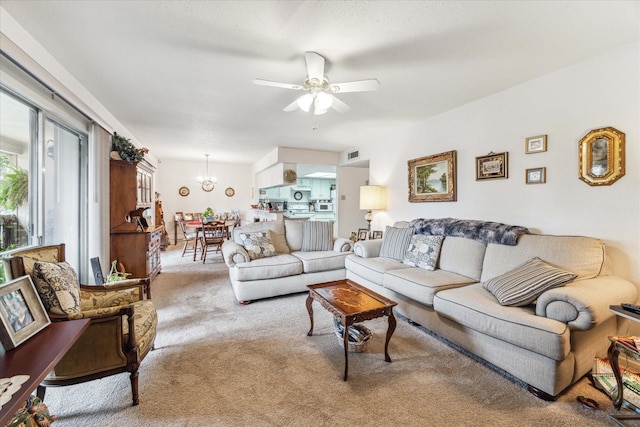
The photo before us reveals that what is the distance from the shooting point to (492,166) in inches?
115

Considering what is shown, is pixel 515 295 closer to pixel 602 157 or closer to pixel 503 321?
pixel 503 321

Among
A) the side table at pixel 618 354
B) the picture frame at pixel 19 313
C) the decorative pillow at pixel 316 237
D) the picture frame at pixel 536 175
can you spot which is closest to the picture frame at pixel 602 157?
the picture frame at pixel 536 175

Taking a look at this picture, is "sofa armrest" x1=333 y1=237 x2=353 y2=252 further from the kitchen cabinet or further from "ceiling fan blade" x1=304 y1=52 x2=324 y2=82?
the kitchen cabinet

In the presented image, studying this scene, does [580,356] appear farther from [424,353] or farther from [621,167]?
[621,167]

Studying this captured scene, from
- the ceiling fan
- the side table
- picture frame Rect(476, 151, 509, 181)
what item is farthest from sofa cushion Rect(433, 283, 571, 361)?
the ceiling fan

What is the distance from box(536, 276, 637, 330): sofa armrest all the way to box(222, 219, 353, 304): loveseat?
2.30 meters

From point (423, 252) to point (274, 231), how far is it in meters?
2.14

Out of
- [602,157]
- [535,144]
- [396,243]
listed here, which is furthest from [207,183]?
[602,157]

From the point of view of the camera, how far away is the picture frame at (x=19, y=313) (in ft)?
3.65

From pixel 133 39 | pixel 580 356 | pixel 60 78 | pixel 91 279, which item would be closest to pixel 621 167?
pixel 580 356

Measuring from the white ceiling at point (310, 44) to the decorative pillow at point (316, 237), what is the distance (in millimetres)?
1781

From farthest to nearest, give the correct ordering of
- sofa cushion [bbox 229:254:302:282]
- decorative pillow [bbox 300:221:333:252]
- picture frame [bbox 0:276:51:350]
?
decorative pillow [bbox 300:221:333:252] < sofa cushion [bbox 229:254:302:282] < picture frame [bbox 0:276:51:350]

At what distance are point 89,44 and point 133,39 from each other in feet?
1.28

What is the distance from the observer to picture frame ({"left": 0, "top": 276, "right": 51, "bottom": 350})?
1.11m
